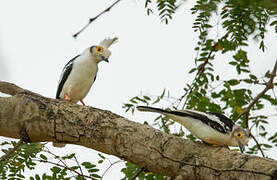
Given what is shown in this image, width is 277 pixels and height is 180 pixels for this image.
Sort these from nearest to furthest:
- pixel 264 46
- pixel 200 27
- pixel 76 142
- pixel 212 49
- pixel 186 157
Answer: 1. pixel 186 157
2. pixel 76 142
3. pixel 264 46
4. pixel 200 27
5. pixel 212 49

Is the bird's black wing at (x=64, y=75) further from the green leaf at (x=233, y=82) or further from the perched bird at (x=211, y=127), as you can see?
the green leaf at (x=233, y=82)

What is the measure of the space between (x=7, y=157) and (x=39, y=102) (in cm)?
62

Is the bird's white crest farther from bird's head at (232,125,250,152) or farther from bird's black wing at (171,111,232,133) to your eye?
bird's head at (232,125,250,152)

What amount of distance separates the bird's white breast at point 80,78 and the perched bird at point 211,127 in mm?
2295

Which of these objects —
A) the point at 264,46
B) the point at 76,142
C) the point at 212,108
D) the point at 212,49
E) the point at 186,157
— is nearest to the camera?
the point at 186,157

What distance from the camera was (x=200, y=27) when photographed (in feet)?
12.4

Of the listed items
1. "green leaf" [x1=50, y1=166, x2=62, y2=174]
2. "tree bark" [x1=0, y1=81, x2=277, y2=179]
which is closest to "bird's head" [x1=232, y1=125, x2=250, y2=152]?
"tree bark" [x1=0, y1=81, x2=277, y2=179]

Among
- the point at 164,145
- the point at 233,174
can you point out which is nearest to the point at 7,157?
the point at 164,145

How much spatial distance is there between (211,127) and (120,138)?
3.72 feet

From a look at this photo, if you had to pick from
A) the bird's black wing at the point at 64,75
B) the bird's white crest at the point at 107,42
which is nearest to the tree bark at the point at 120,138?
the bird's black wing at the point at 64,75

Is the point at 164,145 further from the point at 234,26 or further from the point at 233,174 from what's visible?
the point at 234,26

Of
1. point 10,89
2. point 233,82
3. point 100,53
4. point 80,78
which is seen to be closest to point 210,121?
point 233,82

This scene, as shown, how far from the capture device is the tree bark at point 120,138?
271cm

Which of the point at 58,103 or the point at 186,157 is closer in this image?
the point at 186,157
